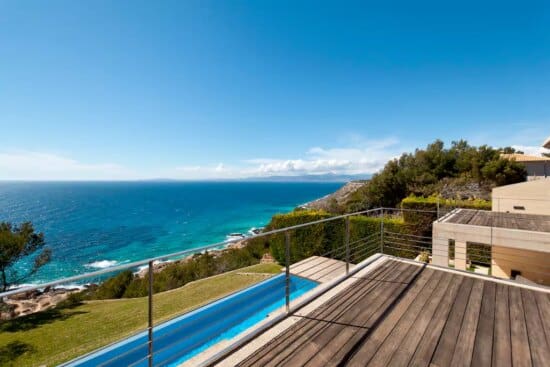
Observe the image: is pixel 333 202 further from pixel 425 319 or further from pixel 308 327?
pixel 308 327

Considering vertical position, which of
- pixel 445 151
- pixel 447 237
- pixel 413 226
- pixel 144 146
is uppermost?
pixel 144 146

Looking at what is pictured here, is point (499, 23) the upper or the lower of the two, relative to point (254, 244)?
upper

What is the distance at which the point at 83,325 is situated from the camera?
7.35 meters

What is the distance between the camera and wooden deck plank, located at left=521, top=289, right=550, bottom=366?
1.81 meters

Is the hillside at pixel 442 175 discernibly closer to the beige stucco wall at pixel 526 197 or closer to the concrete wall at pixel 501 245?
the beige stucco wall at pixel 526 197

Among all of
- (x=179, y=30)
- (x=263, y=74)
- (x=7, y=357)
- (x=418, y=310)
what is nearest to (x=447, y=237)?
(x=418, y=310)

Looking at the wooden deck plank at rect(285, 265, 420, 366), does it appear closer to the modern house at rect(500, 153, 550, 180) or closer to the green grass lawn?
the green grass lawn

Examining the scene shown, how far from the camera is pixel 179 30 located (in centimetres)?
1007

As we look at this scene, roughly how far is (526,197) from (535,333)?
890 cm

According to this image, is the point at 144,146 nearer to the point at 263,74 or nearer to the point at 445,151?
the point at 263,74

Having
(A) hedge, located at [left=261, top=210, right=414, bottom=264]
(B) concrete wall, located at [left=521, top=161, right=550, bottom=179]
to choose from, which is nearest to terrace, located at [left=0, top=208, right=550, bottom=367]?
(A) hedge, located at [left=261, top=210, right=414, bottom=264]

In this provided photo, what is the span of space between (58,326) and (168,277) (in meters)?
5.04

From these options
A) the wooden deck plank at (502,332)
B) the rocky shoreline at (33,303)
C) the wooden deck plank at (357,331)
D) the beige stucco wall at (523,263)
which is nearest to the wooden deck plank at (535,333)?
the wooden deck plank at (502,332)

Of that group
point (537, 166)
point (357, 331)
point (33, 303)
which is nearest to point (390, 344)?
point (357, 331)
